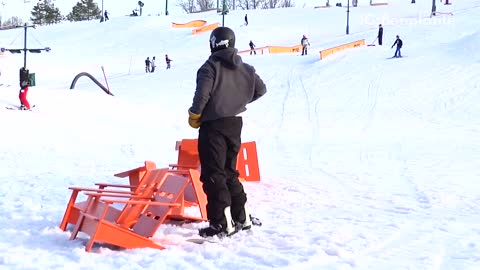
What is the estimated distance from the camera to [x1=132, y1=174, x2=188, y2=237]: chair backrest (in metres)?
4.94

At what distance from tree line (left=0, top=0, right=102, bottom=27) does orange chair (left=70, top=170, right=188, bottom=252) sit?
348 feet

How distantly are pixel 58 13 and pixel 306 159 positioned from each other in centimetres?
10874

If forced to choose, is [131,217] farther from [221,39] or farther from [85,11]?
[85,11]

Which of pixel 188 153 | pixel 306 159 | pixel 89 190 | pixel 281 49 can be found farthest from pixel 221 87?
pixel 281 49

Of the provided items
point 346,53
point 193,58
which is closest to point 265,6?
point 193,58

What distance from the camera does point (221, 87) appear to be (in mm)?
4977

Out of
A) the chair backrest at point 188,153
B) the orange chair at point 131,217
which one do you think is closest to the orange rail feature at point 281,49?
the chair backrest at point 188,153

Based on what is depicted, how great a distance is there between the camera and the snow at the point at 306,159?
15.0ft

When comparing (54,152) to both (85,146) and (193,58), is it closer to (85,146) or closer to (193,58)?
(85,146)

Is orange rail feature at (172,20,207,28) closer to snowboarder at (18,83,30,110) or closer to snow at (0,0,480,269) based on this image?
snow at (0,0,480,269)

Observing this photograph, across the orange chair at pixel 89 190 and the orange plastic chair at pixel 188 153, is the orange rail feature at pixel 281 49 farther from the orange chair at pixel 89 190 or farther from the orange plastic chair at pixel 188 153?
the orange chair at pixel 89 190

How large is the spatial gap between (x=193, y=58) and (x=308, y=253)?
41.6 metres

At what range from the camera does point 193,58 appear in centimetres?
4547

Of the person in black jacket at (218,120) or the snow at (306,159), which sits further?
the person in black jacket at (218,120)
